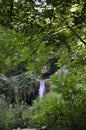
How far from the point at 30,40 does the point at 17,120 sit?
21.4 feet

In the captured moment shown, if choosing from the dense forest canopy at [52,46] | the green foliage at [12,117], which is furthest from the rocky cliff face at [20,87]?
the dense forest canopy at [52,46]

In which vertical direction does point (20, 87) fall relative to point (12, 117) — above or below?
below

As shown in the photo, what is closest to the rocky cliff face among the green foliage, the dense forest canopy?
the green foliage

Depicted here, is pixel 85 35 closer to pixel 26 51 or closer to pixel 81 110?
pixel 26 51

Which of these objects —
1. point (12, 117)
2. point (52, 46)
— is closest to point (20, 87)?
point (12, 117)

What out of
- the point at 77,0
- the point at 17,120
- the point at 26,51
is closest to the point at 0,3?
the point at 77,0

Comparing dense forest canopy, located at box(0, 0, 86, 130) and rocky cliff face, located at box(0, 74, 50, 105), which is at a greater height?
dense forest canopy, located at box(0, 0, 86, 130)

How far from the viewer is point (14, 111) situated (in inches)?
366

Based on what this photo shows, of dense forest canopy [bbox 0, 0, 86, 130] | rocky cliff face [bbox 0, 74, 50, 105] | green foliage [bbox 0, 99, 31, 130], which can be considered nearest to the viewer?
dense forest canopy [bbox 0, 0, 86, 130]

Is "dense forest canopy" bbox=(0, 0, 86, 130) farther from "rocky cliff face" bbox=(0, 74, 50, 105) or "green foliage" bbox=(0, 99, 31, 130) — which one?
"rocky cliff face" bbox=(0, 74, 50, 105)

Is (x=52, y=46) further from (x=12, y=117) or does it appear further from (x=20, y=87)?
(x=20, y=87)

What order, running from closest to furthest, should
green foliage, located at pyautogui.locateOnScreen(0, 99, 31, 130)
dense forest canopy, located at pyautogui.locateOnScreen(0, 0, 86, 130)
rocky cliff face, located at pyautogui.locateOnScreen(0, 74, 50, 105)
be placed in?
dense forest canopy, located at pyautogui.locateOnScreen(0, 0, 86, 130) < green foliage, located at pyautogui.locateOnScreen(0, 99, 31, 130) < rocky cliff face, located at pyautogui.locateOnScreen(0, 74, 50, 105)

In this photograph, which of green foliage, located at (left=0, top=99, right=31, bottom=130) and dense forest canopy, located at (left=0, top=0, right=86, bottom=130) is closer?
→ dense forest canopy, located at (left=0, top=0, right=86, bottom=130)

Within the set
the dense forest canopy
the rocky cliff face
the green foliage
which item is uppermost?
the dense forest canopy
